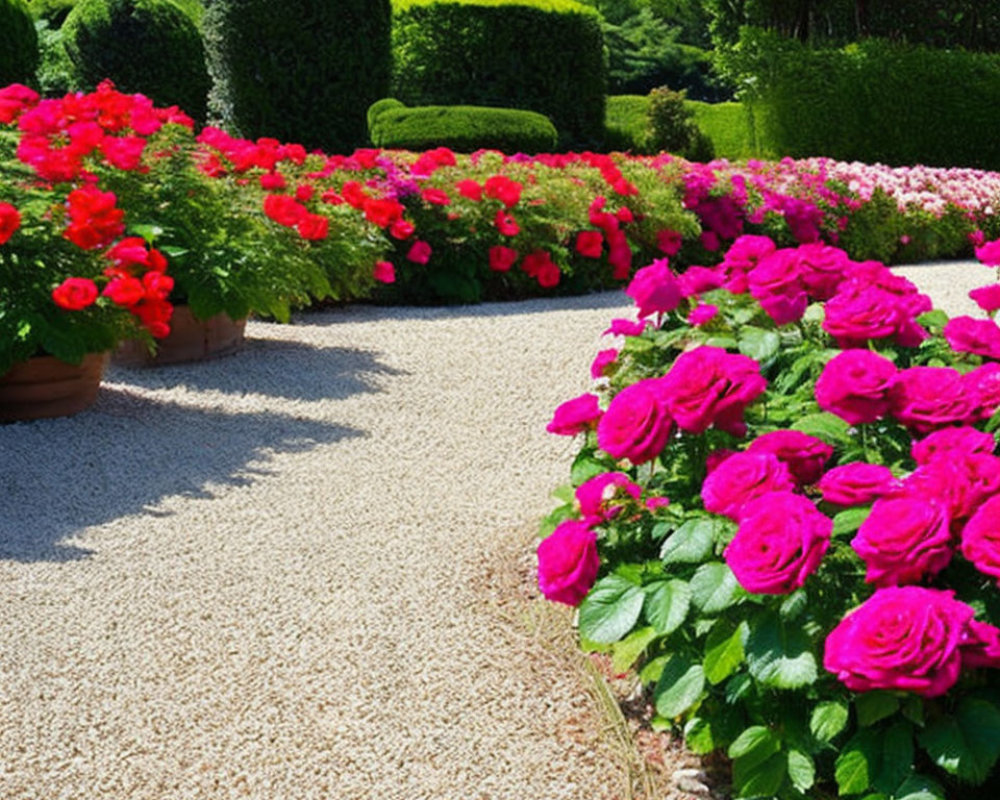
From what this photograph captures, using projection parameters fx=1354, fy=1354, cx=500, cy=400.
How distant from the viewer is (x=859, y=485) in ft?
7.14

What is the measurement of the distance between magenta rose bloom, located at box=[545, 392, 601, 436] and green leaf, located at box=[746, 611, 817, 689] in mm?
852

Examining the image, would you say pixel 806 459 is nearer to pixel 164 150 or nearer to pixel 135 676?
pixel 135 676

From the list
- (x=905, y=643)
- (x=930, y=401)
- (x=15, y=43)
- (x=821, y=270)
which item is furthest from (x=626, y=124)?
(x=905, y=643)

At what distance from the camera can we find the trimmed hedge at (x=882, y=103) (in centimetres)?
1466

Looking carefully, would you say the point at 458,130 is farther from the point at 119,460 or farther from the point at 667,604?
the point at 667,604

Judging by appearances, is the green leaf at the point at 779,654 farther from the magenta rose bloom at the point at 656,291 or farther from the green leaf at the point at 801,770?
the magenta rose bloom at the point at 656,291

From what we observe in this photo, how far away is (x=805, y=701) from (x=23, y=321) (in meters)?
3.14

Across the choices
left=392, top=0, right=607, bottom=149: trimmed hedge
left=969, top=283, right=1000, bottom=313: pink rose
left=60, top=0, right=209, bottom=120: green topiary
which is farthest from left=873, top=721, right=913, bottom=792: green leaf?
left=392, top=0, right=607, bottom=149: trimmed hedge

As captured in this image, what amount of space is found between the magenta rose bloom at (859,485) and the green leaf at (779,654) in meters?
0.22

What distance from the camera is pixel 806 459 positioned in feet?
7.73

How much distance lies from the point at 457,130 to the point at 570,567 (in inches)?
376

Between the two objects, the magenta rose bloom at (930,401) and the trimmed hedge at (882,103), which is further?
the trimmed hedge at (882,103)

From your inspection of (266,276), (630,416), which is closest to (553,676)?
(630,416)

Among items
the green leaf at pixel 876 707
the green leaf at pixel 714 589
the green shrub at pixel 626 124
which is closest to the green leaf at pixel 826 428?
the green leaf at pixel 714 589
